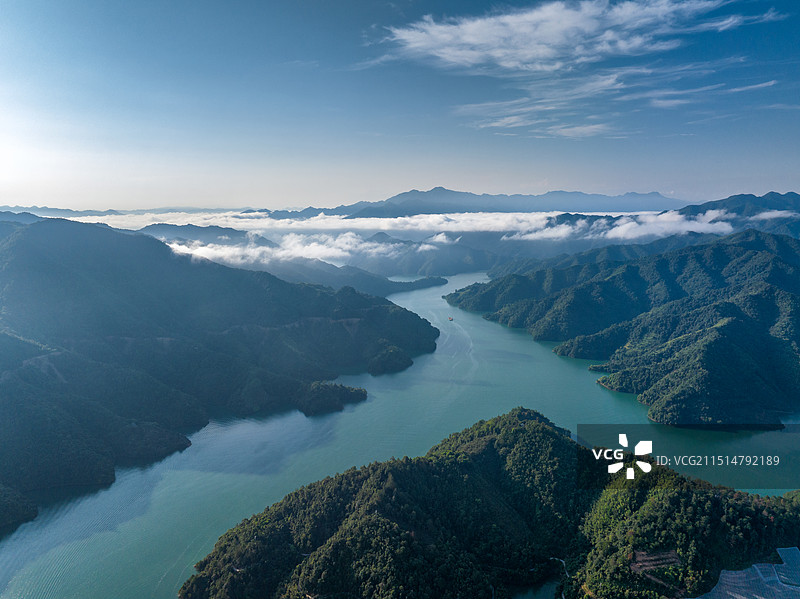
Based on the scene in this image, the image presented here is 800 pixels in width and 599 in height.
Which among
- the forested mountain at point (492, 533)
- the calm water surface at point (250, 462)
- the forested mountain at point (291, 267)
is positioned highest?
the forested mountain at point (291, 267)

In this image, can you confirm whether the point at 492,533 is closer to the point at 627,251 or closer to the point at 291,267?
the point at 291,267

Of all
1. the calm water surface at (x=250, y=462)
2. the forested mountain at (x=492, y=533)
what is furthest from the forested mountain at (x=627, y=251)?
the forested mountain at (x=492, y=533)

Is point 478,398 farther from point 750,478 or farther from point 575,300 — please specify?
point 575,300

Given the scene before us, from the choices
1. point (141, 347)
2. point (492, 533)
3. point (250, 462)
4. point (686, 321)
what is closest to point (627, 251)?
point (686, 321)

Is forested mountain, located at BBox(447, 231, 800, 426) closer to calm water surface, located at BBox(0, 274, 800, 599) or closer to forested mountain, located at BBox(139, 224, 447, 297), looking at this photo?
calm water surface, located at BBox(0, 274, 800, 599)

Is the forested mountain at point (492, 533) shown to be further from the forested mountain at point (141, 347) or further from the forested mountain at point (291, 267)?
the forested mountain at point (291, 267)

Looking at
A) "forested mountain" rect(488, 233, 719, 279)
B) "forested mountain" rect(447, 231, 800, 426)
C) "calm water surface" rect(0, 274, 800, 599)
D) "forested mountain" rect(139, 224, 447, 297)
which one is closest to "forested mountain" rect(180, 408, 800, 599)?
"calm water surface" rect(0, 274, 800, 599)
